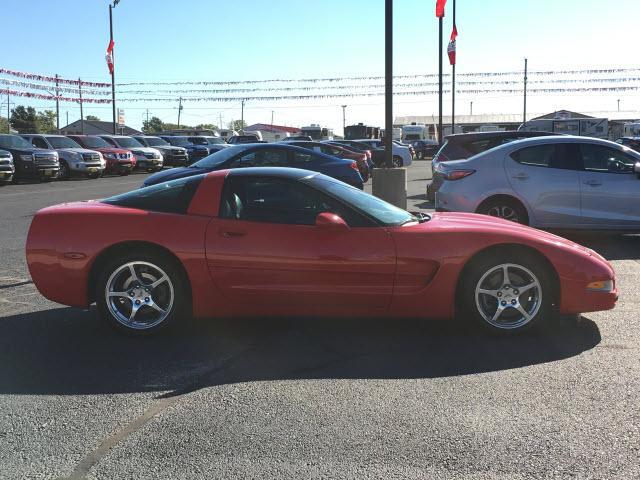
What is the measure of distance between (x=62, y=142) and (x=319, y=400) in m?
25.1

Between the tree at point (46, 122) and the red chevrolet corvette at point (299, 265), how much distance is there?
104 meters

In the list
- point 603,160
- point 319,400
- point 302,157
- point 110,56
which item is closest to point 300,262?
point 319,400

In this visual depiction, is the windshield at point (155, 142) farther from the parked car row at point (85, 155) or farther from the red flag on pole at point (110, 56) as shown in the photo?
the red flag on pole at point (110, 56)

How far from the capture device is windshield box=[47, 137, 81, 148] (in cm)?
2553

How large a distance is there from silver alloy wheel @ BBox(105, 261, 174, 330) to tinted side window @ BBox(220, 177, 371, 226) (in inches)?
29.0

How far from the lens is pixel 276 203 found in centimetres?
500

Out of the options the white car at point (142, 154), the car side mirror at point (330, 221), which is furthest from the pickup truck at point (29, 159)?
the car side mirror at point (330, 221)

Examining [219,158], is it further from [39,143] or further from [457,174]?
[39,143]

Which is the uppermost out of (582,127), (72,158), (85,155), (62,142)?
(582,127)

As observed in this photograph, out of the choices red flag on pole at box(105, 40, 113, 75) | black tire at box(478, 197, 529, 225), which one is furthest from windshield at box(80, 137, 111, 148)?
black tire at box(478, 197, 529, 225)

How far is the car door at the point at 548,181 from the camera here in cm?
896

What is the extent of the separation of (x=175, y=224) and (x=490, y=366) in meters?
2.56

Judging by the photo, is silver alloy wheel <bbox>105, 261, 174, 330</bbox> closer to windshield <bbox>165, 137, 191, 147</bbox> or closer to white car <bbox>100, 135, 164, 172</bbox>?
white car <bbox>100, 135, 164, 172</bbox>

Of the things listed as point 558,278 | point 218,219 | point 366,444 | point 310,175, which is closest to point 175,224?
point 218,219
